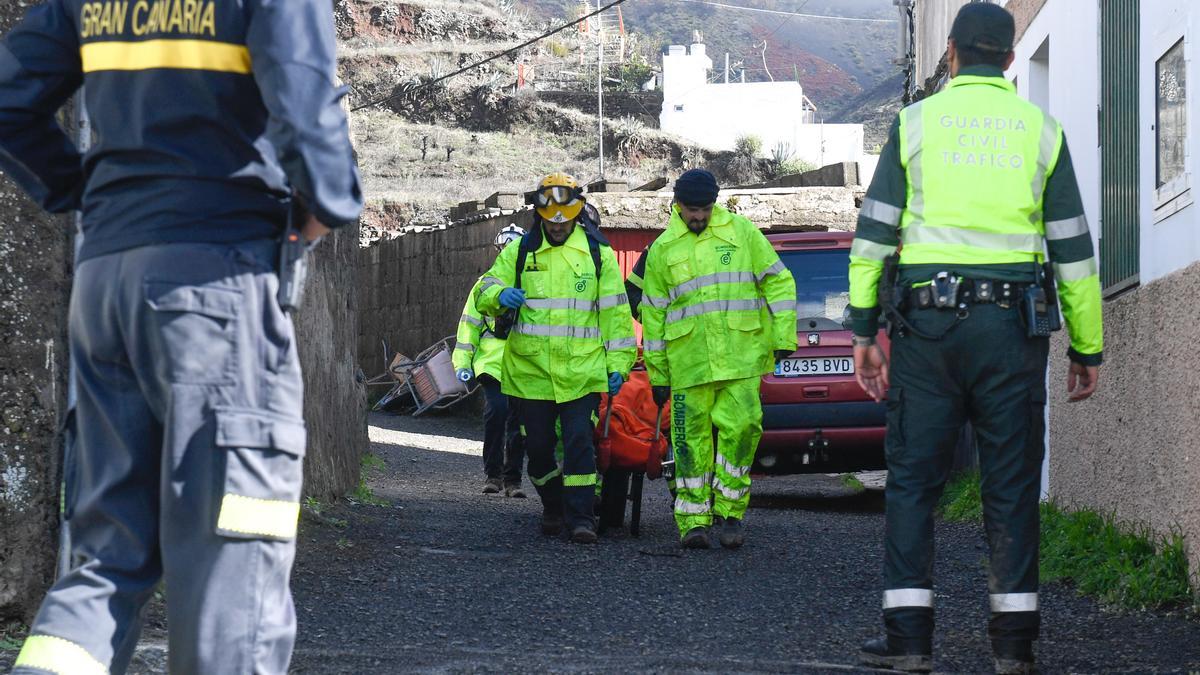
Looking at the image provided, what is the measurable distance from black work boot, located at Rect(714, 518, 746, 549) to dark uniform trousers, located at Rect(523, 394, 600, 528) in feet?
2.44

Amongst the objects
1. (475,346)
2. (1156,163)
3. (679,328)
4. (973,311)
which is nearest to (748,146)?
(475,346)

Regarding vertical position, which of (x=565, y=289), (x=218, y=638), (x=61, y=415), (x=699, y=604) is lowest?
(x=699, y=604)

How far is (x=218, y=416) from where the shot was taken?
294 cm

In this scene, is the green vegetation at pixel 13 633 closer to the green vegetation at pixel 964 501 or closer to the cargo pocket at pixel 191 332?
the cargo pocket at pixel 191 332

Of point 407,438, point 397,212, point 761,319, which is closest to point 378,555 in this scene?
point 761,319

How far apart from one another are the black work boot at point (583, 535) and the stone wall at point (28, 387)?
387 centimetres

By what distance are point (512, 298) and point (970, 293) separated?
4.17 meters

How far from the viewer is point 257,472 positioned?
2969mm

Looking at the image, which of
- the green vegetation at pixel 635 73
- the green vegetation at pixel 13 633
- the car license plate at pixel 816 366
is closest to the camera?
the green vegetation at pixel 13 633

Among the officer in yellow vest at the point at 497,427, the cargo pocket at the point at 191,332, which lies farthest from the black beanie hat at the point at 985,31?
the officer in yellow vest at the point at 497,427

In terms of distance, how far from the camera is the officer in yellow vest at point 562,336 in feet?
28.8

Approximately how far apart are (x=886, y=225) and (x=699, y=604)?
2.09 meters

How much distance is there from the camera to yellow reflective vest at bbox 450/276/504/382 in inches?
396

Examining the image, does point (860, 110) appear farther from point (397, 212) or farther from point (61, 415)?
point (61, 415)
